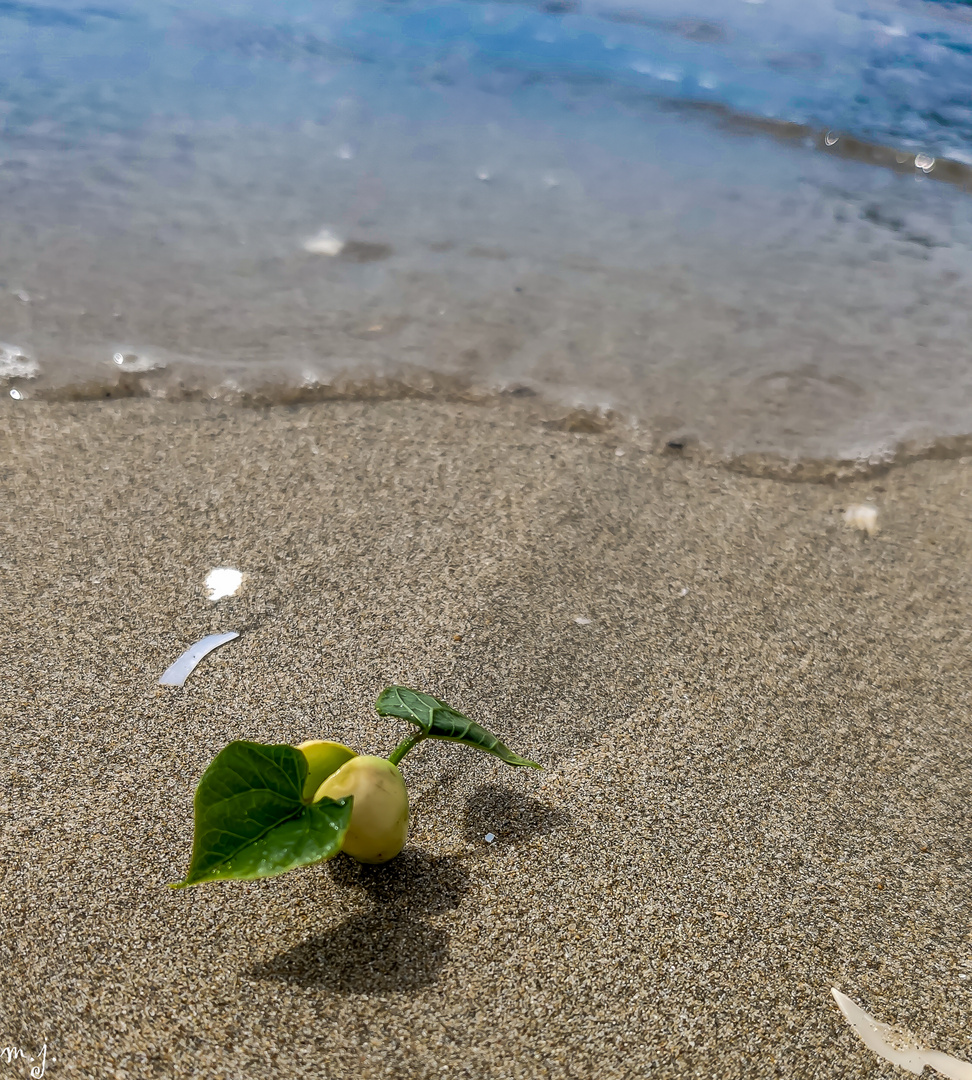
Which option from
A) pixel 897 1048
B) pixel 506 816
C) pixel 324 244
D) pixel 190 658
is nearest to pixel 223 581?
pixel 190 658

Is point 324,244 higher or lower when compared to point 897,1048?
higher

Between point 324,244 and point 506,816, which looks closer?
point 506,816

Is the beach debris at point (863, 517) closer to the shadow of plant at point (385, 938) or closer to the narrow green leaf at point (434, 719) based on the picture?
the narrow green leaf at point (434, 719)

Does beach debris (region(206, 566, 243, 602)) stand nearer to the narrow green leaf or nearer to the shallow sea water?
the narrow green leaf

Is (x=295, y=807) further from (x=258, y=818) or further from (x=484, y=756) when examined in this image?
(x=484, y=756)

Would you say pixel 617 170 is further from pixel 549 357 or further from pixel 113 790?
pixel 113 790

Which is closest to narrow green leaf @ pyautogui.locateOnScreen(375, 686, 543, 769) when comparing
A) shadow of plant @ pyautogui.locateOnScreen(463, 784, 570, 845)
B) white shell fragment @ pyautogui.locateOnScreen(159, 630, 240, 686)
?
shadow of plant @ pyautogui.locateOnScreen(463, 784, 570, 845)

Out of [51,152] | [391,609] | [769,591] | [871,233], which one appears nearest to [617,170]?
[871,233]
